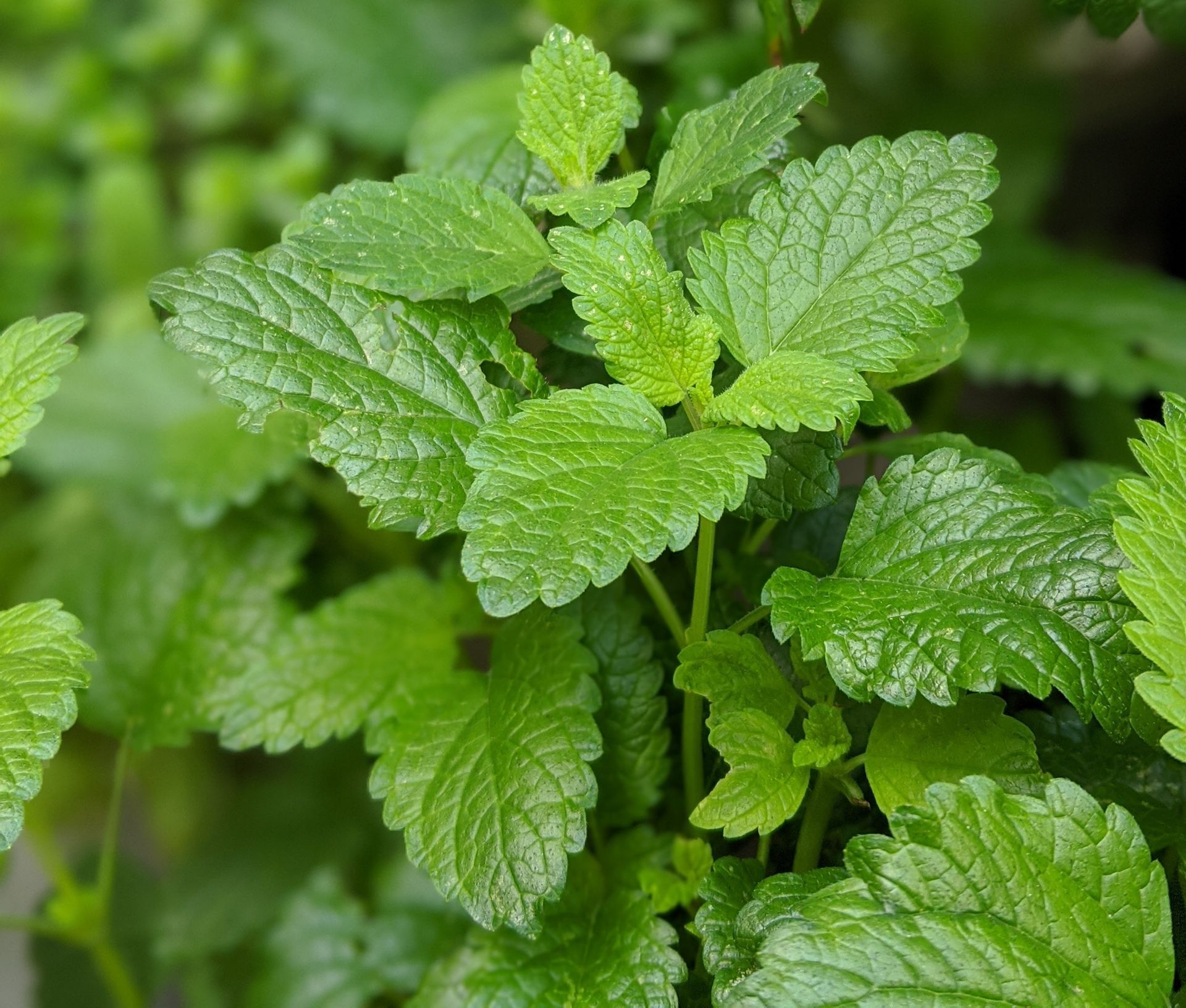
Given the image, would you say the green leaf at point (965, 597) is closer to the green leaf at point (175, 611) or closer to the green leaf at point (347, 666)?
the green leaf at point (347, 666)

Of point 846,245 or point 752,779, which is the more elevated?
point 846,245

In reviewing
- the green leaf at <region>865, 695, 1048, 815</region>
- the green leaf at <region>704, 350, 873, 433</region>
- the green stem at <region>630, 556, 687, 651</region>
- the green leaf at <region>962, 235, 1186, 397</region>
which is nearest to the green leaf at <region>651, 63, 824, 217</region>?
the green leaf at <region>704, 350, 873, 433</region>

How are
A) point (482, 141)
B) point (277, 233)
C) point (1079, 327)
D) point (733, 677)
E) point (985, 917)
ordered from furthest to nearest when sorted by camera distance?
point (277, 233) → point (1079, 327) → point (482, 141) → point (733, 677) → point (985, 917)

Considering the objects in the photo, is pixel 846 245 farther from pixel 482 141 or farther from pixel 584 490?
pixel 482 141

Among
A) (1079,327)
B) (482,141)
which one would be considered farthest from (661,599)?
(1079,327)

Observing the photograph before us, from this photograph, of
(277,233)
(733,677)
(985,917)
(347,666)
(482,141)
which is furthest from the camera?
(277,233)

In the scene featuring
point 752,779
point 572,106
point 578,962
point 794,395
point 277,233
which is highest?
point 277,233

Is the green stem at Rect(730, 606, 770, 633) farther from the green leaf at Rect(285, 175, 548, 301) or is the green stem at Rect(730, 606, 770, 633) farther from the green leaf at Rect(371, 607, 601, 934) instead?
the green leaf at Rect(285, 175, 548, 301)
